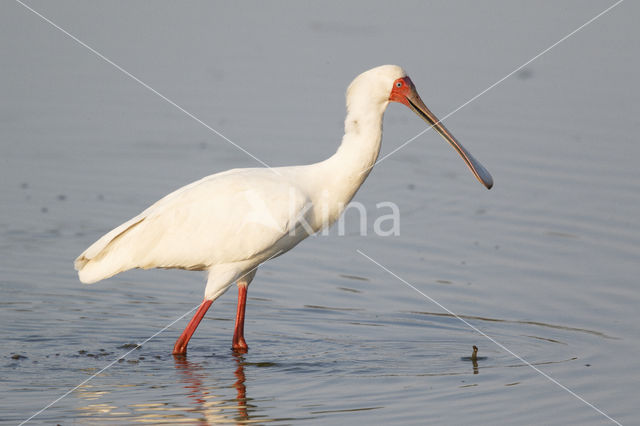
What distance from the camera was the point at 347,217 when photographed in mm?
12680

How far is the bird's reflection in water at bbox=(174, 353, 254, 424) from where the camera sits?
787 centimetres

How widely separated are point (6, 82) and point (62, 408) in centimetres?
977

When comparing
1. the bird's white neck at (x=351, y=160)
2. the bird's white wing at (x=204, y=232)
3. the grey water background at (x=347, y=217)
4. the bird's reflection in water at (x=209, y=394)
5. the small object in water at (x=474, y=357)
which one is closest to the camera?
the bird's reflection in water at (x=209, y=394)

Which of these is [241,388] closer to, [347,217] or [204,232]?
[204,232]

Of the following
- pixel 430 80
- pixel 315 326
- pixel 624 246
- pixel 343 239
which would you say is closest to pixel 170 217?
pixel 315 326

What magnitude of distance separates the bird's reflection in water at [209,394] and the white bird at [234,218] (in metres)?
0.28

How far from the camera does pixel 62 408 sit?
788 centimetres

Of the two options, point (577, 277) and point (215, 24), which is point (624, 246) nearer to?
point (577, 277)

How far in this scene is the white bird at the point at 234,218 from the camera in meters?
9.23

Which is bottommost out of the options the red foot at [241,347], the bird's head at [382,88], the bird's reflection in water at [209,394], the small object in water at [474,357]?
the bird's reflection in water at [209,394]

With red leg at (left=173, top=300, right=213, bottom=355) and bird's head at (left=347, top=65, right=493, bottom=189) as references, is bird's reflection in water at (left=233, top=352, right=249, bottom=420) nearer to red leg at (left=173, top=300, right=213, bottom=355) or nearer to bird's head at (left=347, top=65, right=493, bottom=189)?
red leg at (left=173, top=300, right=213, bottom=355)

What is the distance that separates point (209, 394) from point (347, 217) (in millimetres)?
4692

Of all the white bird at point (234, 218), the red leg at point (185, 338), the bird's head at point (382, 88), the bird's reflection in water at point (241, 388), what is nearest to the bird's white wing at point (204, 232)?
the white bird at point (234, 218)

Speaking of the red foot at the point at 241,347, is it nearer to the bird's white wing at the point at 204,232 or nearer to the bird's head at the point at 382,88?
the bird's white wing at the point at 204,232
